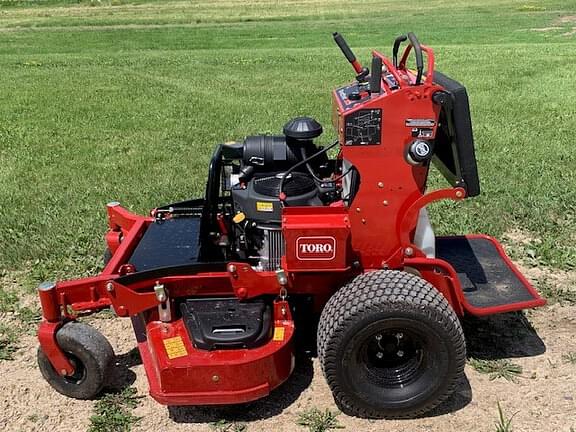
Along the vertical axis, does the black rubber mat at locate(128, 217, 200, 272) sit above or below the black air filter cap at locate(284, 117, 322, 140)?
below

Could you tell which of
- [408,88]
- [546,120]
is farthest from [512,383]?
[546,120]

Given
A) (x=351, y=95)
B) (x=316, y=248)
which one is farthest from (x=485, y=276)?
(x=351, y=95)

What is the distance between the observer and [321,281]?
13.8ft

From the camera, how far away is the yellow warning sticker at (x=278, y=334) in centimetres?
403

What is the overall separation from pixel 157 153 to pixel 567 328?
21.0ft

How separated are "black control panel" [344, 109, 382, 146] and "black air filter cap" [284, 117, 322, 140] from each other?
46cm

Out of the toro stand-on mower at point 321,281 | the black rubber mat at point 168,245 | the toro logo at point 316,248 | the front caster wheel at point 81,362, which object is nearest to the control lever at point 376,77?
the toro stand-on mower at point 321,281

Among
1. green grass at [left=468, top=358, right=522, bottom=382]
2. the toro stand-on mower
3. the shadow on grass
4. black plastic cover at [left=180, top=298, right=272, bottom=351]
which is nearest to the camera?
the toro stand-on mower

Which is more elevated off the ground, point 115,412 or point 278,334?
point 278,334

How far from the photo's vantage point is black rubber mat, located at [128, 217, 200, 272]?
443cm

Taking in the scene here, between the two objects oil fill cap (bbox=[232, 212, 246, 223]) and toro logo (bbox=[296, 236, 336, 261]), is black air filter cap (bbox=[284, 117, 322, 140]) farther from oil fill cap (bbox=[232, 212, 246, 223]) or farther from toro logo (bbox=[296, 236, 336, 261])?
toro logo (bbox=[296, 236, 336, 261])

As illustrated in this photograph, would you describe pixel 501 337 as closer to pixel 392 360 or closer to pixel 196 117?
pixel 392 360

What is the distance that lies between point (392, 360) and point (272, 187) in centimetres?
127

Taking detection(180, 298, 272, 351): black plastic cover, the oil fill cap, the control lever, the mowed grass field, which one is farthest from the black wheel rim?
the mowed grass field
